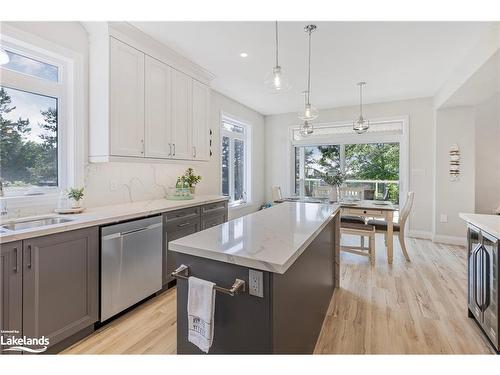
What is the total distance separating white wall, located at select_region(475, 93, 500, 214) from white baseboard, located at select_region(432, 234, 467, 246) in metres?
0.65

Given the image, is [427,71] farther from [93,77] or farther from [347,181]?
[93,77]

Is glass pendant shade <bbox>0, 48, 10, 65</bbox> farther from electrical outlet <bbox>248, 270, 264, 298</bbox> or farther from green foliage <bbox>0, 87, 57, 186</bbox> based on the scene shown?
electrical outlet <bbox>248, 270, 264, 298</bbox>

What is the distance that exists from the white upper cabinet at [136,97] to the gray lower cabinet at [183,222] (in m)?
0.69

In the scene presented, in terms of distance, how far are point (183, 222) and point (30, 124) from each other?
1.61 meters

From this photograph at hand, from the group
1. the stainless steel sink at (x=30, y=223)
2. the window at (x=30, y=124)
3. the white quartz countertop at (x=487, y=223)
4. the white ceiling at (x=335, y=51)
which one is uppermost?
the white ceiling at (x=335, y=51)

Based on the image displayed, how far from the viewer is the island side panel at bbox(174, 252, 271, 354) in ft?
3.69

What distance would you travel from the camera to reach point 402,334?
6.63ft

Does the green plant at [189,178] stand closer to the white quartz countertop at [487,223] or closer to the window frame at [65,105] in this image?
the window frame at [65,105]

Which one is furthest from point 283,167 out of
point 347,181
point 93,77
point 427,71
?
point 93,77

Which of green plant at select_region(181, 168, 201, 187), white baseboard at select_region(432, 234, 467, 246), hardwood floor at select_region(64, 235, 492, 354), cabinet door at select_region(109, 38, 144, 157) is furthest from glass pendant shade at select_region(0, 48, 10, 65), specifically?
white baseboard at select_region(432, 234, 467, 246)

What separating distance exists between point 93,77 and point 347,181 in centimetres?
500

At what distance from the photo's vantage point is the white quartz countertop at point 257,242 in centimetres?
110

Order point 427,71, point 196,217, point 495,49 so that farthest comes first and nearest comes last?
point 427,71
point 196,217
point 495,49

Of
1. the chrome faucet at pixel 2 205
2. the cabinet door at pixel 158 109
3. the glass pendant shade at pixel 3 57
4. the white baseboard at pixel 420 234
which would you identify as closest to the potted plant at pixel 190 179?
the cabinet door at pixel 158 109
